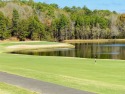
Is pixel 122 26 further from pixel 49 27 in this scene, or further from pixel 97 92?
pixel 97 92

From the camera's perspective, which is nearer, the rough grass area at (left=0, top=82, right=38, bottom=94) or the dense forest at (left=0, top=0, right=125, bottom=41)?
the rough grass area at (left=0, top=82, right=38, bottom=94)

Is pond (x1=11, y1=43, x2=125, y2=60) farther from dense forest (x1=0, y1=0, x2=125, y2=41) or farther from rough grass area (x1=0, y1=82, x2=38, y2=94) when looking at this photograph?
dense forest (x1=0, y1=0, x2=125, y2=41)

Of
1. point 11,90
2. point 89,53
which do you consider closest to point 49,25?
point 89,53

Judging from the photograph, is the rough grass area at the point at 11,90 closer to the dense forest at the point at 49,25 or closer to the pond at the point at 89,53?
the pond at the point at 89,53

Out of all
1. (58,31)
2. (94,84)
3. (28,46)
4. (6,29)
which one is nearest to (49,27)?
(58,31)

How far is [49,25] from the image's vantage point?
159625mm

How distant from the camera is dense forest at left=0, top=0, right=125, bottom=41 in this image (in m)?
136

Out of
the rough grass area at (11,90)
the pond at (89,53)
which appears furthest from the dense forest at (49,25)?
the rough grass area at (11,90)

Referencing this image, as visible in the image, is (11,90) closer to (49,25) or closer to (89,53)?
(89,53)

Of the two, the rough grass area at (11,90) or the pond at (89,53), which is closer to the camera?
the rough grass area at (11,90)

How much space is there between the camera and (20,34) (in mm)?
136000

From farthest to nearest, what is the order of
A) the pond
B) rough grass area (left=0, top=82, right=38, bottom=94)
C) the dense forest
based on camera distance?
the dense forest < the pond < rough grass area (left=0, top=82, right=38, bottom=94)

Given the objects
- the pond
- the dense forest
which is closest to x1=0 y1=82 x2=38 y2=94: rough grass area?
the pond

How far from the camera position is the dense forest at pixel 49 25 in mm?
135625
